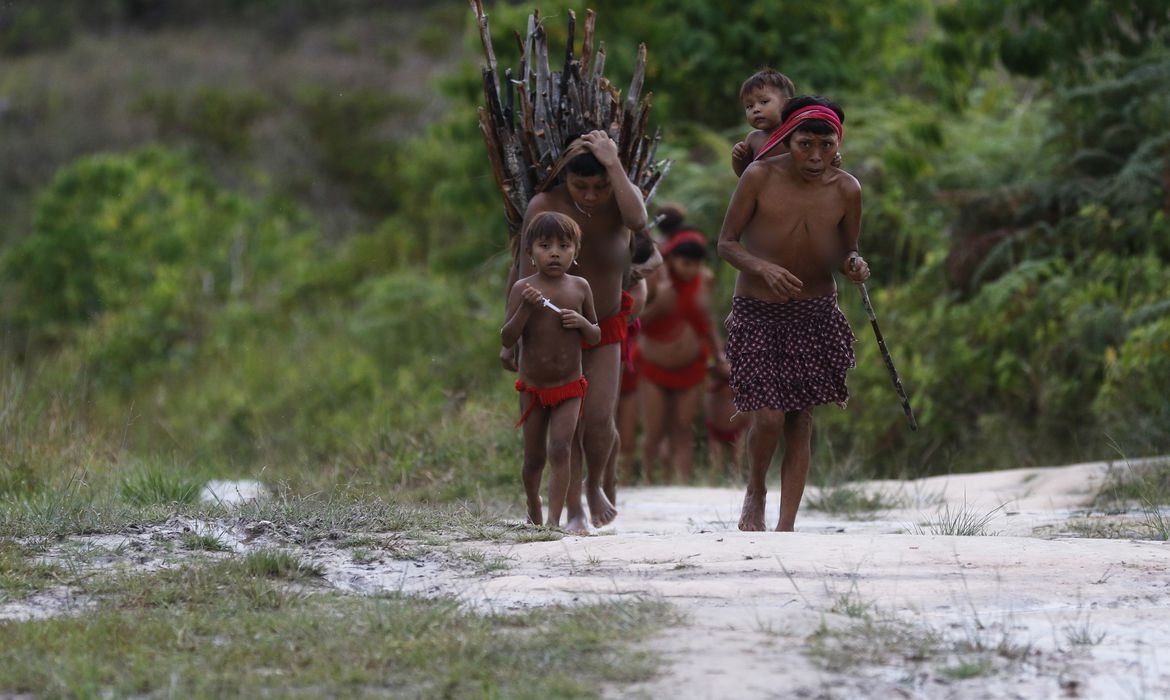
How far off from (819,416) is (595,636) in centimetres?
769

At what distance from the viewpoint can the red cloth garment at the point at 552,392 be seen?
6.39 m

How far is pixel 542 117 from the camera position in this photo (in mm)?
6930

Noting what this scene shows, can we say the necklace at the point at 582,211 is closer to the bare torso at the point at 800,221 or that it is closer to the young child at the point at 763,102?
the young child at the point at 763,102

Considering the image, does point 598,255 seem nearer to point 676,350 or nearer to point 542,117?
point 542,117

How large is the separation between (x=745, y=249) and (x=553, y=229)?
30.5 inches

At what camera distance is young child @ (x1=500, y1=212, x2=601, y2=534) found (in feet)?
20.6

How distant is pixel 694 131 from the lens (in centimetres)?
1471

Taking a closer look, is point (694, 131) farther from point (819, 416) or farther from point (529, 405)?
point (529, 405)

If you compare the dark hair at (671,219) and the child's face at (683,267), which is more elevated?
the dark hair at (671,219)

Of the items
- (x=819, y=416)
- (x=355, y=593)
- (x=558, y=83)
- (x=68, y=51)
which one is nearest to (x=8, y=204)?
(x=68, y=51)

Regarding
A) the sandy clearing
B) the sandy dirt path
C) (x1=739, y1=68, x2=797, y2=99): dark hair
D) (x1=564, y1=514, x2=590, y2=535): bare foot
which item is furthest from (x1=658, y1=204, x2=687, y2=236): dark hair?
the sandy dirt path

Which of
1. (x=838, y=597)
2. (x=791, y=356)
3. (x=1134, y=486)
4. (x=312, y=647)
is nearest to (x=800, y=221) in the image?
(x=791, y=356)

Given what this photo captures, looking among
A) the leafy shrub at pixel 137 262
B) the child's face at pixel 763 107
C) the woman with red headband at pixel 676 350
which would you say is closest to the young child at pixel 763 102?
the child's face at pixel 763 107

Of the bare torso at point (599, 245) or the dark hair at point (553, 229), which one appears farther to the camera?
the bare torso at point (599, 245)
